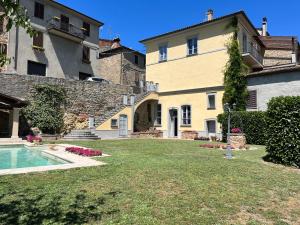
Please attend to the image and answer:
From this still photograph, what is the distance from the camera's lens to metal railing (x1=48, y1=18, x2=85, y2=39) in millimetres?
27375

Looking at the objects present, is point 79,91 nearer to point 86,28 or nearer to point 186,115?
point 186,115

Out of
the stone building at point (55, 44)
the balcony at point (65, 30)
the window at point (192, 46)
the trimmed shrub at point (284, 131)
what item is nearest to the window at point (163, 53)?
the window at point (192, 46)

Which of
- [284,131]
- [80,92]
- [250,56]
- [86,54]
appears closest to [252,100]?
[250,56]

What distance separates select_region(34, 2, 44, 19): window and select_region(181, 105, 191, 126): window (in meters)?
16.7

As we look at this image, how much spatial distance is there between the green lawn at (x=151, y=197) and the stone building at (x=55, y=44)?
20.6 metres

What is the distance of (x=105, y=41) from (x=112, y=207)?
41524 millimetres

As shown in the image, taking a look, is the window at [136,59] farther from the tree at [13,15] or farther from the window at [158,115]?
the tree at [13,15]

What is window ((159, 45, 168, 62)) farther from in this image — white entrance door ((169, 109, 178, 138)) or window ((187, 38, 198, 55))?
white entrance door ((169, 109, 178, 138))

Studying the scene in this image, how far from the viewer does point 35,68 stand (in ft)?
86.6

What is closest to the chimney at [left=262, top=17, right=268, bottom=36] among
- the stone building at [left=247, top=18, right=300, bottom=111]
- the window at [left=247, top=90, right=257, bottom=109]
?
the stone building at [left=247, top=18, right=300, bottom=111]

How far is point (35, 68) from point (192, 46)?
1537cm

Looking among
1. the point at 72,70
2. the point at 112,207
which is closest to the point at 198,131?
the point at 72,70

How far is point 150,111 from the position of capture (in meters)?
29.5

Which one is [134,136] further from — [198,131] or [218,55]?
[218,55]
